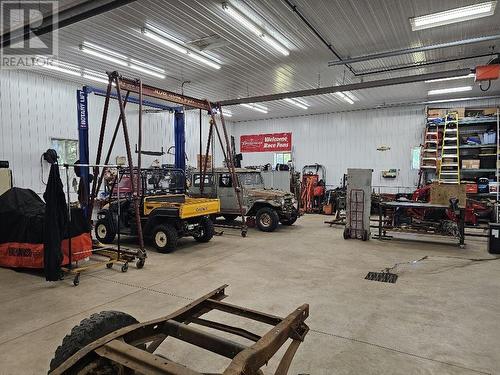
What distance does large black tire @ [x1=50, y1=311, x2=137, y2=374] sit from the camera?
181 cm

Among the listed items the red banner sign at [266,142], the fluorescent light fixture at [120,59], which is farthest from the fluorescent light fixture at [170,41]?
the red banner sign at [266,142]

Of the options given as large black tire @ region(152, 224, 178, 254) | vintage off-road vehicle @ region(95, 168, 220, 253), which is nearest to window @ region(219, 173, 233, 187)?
vintage off-road vehicle @ region(95, 168, 220, 253)

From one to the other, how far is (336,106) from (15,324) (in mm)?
12633

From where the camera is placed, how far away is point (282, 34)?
22.0 ft

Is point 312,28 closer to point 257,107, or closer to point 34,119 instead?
point 257,107

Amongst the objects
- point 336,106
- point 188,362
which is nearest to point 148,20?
point 188,362

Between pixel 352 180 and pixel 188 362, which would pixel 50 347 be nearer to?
pixel 188 362

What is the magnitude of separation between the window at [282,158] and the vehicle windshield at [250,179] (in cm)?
625

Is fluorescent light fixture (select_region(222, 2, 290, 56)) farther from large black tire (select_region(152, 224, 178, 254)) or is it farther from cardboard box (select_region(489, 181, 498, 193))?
cardboard box (select_region(489, 181, 498, 193))

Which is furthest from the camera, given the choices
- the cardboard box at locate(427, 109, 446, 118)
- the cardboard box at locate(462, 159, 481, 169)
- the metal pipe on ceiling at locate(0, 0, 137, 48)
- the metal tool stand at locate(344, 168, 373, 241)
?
the cardboard box at locate(427, 109, 446, 118)

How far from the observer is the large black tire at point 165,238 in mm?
6527

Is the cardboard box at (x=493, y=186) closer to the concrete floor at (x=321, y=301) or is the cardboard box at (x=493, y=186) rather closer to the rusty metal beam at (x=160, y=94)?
the concrete floor at (x=321, y=301)

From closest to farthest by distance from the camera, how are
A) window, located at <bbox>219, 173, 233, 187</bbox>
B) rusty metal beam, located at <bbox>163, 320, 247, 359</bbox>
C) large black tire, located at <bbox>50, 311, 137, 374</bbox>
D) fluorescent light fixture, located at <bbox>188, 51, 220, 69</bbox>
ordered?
rusty metal beam, located at <bbox>163, 320, 247, 359</bbox>
large black tire, located at <bbox>50, 311, 137, 374</bbox>
fluorescent light fixture, located at <bbox>188, 51, 220, 69</bbox>
window, located at <bbox>219, 173, 233, 187</bbox>

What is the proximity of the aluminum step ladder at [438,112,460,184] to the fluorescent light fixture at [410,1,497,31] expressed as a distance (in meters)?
6.51
